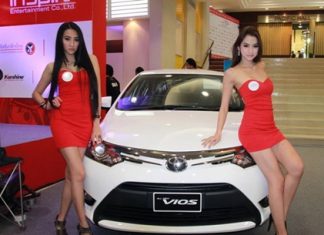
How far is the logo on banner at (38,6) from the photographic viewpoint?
18.5ft

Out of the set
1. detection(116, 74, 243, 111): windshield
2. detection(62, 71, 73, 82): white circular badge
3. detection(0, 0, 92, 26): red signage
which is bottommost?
detection(116, 74, 243, 111): windshield

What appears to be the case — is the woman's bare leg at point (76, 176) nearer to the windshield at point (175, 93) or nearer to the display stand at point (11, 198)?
the display stand at point (11, 198)

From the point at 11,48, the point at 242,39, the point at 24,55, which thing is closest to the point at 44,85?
the point at 242,39

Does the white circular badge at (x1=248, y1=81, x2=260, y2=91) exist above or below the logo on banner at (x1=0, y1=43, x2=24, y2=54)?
below

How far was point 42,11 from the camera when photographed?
5.92 meters

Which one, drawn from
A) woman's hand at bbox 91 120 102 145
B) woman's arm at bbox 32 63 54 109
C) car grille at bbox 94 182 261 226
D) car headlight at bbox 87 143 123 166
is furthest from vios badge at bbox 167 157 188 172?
woman's arm at bbox 32 63 54 109

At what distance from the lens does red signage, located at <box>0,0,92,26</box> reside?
5.49m

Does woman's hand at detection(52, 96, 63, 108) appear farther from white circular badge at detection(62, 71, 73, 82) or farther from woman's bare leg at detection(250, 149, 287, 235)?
woman's bare leg at detection(250, 149, 287, 235)

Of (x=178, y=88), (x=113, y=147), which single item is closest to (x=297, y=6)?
(x=178, y=88)

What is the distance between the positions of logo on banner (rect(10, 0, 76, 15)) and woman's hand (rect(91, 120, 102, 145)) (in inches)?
125

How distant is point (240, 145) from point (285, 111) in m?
7.64

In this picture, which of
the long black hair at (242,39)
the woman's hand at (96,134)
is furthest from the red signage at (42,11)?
the long black hair at (242,39)

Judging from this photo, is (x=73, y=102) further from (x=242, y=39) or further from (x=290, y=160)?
(x=290, y=160)

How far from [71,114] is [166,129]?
636 millimetres
